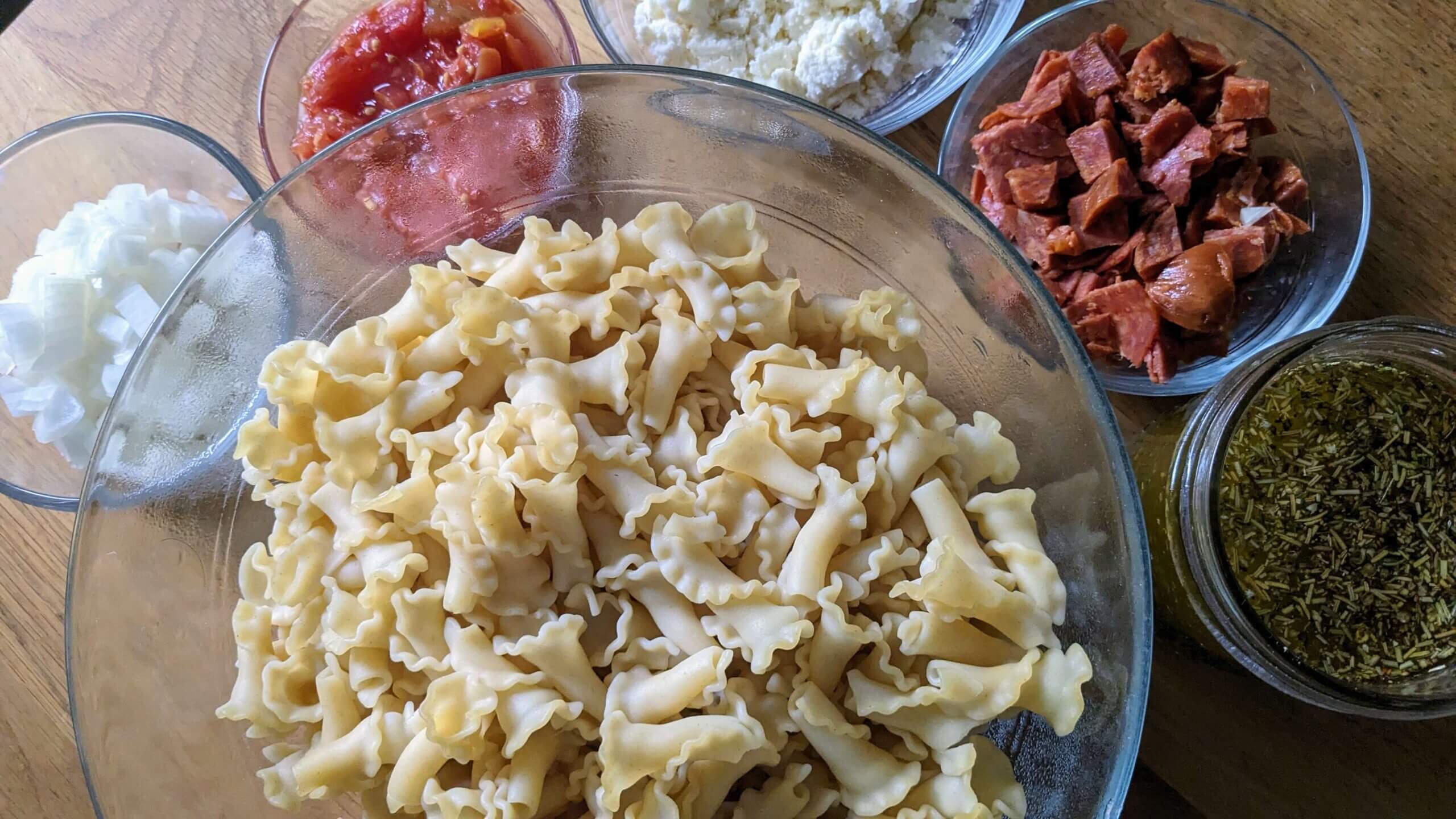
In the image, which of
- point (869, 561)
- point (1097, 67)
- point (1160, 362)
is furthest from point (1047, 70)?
point (869, 561)

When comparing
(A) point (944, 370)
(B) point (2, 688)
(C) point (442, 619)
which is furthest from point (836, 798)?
(B) point (2, 688)

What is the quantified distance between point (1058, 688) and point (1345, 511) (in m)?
0.46

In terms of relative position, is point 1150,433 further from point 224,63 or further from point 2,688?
point 2,688

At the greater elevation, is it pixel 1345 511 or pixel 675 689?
pixel 675 689

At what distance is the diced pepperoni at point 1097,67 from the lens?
4.15 ft

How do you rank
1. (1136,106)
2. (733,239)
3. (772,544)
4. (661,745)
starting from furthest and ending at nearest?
1. (1136,106)
2. (733,239)
3. (772,544)
4. (661,745)

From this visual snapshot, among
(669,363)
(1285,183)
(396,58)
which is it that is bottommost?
(1285,183)

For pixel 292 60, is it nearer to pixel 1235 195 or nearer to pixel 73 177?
pixel 73 177

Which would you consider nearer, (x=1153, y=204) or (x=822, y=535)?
(x=822, y=535)

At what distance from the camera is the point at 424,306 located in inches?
39.2

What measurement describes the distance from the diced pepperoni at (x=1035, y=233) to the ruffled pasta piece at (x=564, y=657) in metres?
0.76

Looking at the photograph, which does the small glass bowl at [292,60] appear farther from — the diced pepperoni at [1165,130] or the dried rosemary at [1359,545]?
the dried rosemary at [1359,545]

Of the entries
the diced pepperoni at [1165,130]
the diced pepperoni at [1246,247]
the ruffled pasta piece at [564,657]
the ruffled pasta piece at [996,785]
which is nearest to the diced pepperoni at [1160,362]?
the diced pepperoni at [1246,247]

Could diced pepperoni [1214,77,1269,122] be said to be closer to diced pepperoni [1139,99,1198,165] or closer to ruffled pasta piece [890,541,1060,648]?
diced pepperoni [1139,99,1198,165]
